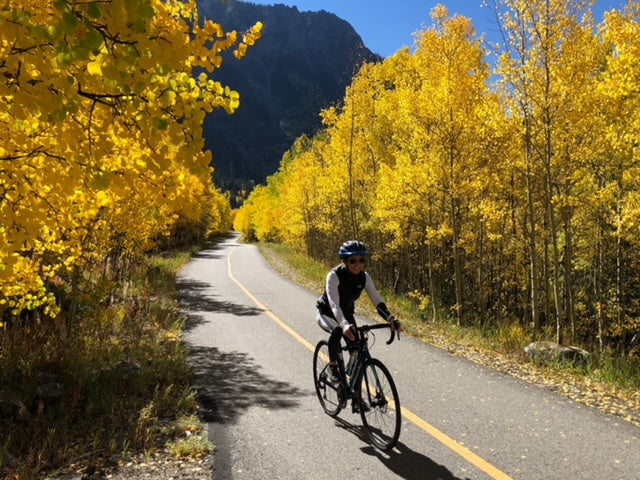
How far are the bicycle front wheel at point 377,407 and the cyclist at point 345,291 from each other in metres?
0.41

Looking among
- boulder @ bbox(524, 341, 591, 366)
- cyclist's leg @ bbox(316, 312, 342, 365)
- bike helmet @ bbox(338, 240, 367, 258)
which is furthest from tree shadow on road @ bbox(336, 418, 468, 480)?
boulder @ bbox(524, 341, 591, 366)

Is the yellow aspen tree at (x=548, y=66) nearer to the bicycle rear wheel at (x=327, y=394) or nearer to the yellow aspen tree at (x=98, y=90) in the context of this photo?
the bicycle rear wheel at (x=327, y=394)

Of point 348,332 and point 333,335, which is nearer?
point 348,332

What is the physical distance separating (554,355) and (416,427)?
419 centimetres

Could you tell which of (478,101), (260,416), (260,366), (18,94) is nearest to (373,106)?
(478,101)

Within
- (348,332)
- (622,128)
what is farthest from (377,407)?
(622,128)

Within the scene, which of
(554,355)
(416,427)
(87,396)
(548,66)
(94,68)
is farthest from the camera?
(548,66)

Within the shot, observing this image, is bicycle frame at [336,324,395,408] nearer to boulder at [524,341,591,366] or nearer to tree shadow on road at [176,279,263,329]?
boulder at [524,341,591,366]

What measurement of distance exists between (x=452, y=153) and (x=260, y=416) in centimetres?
963

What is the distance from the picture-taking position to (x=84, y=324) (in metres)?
9.12

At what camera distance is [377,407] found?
5090 mm

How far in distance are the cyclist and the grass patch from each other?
71.2 inches

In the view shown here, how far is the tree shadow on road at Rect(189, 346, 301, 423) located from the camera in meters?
6.14

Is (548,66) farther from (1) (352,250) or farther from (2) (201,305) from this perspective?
(2) (201,305)
